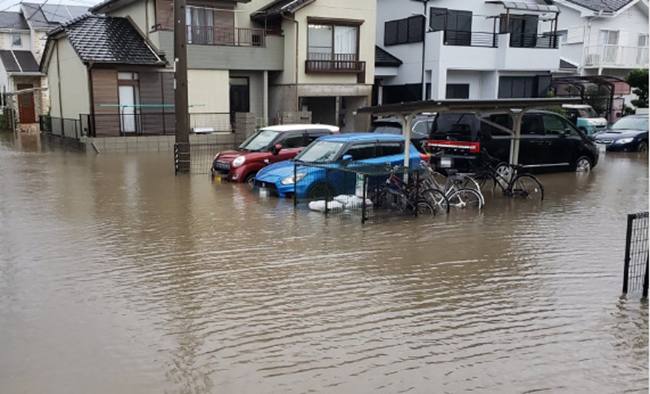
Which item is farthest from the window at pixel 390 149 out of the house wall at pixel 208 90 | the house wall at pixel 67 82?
the house wall at pixel 67 82

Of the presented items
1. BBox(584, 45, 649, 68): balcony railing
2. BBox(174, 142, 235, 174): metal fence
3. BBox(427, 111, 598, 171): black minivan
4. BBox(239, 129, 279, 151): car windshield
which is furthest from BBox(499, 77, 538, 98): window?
BBox(239, 129, 279, 151): car windshield

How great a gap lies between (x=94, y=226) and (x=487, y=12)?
2612cm

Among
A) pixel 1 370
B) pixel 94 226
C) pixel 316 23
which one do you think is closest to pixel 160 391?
pixel 1 370

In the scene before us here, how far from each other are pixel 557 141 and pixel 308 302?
11.7 meters

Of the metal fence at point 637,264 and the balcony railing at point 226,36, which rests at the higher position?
the balcony railing at point 226,36

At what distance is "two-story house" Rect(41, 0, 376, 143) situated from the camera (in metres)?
22.6

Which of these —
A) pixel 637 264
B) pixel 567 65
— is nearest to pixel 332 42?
pixel 567 65

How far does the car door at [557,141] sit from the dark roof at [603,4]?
20862 millimetres

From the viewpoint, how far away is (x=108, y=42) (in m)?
22.9

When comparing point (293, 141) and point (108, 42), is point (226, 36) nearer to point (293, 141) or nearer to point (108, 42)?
point (108, 42)

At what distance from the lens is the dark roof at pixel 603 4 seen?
33281 millimetres

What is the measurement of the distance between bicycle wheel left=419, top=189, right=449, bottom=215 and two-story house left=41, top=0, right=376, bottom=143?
43.9 feet

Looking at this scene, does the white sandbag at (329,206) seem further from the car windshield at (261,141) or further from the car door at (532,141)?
the car door at (532,141)

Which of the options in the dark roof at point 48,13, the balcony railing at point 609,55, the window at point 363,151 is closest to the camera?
the window at point 363,151
